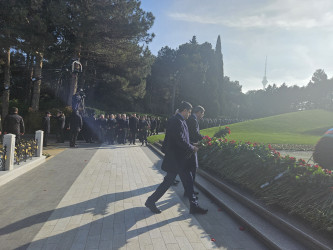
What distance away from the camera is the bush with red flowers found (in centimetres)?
387

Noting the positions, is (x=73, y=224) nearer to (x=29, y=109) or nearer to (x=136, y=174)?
(x=136, y=174)

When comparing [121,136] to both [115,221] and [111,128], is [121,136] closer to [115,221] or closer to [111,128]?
[111,128]

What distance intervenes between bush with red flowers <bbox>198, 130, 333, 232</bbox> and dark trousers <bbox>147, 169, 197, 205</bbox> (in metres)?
1.33

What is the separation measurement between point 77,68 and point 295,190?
16.0m

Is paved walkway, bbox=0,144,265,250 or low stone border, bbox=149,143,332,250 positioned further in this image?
paved walkway, bbox=0,144,265,250

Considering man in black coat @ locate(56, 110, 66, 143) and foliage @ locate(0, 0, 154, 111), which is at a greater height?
foliage @ locate(0, 0, 154, 111)

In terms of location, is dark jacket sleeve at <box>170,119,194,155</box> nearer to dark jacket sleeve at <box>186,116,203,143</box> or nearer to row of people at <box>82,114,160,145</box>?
dark jacket sleeve at <box>186,116,203,143</box>

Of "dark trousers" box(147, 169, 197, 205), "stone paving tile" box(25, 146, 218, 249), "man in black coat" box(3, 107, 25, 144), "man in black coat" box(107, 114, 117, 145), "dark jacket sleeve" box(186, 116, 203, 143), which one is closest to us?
"stone paving tile" box(25, 146, 218, 249)

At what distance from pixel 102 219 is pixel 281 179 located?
10.6 feet

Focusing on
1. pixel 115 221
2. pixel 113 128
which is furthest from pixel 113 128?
pixel 115 221

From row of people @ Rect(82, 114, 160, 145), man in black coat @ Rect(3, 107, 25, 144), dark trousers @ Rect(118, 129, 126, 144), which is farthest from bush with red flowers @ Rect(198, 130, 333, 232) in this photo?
dark trousers @ Rect(118, 129, 126, 144)

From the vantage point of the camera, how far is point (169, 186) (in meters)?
4.87

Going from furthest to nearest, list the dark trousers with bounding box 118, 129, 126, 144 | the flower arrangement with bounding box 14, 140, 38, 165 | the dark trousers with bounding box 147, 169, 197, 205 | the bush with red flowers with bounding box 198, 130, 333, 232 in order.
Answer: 1. the dark trousers with bounding box 118, 129, 126, 144
2. the flower arrangement with bounding box 14, 140, 38, 165
3. the dark trousers with bounding box 147, 169, 197, 205
4. the bush with red flowers with bounding box 198, 130, 333, 232

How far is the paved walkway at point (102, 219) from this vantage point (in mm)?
3670
